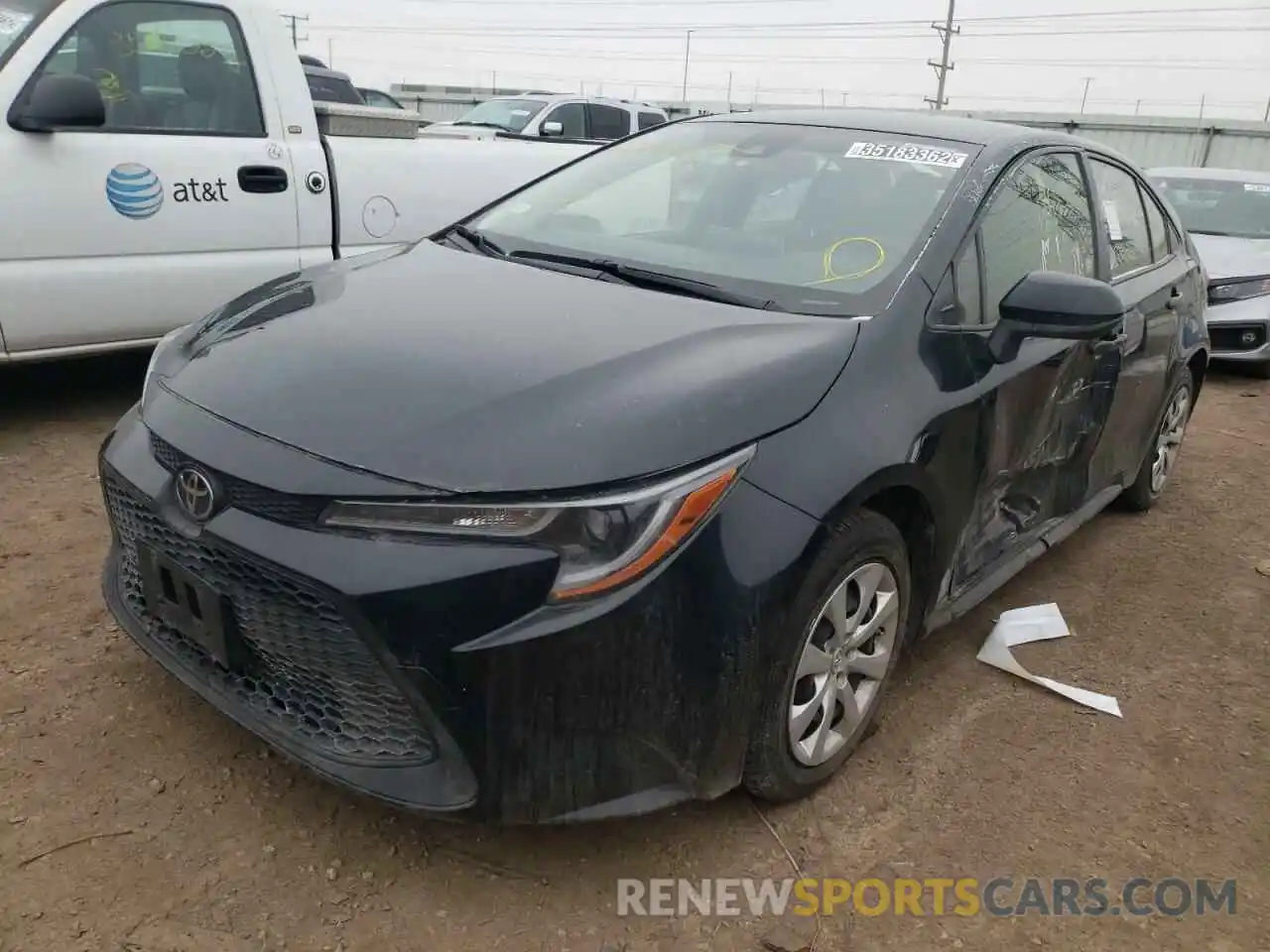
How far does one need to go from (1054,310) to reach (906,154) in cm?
74

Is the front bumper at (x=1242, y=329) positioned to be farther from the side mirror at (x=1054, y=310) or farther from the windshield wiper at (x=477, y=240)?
the windshield wiper at (x=477, y=240)

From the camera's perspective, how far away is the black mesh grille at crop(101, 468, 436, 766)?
76.9 inches

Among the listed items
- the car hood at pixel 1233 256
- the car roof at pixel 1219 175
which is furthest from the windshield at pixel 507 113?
the car hood at pixel 1233 256

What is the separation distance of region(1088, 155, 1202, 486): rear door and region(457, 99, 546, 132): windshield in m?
10.1

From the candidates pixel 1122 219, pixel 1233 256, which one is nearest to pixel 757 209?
pixel 1122 219

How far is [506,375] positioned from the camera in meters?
2.18

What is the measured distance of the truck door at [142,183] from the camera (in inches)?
158

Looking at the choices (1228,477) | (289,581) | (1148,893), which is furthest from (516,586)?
(1228,477)

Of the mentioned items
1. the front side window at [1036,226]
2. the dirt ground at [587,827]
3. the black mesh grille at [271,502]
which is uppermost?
the front side window at [1036,226]

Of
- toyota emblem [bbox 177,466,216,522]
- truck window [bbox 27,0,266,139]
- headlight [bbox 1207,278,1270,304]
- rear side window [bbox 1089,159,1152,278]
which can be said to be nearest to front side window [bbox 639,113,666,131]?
headlight [bbox 1207,278,1270,304]

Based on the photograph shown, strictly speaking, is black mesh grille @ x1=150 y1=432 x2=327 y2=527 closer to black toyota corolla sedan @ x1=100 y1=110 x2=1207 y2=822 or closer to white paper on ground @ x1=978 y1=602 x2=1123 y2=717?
black toyota corolla sedan @ x1=100 y1=110 x2=1207 y2=822

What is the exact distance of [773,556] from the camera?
208 centimetres

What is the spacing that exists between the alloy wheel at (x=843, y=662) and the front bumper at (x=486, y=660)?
25cm

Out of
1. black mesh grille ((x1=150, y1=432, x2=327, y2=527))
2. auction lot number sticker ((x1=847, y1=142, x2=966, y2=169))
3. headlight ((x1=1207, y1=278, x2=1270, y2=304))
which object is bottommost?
headlight ((x1=1207, y1=278, x2=1270, y2=304))
